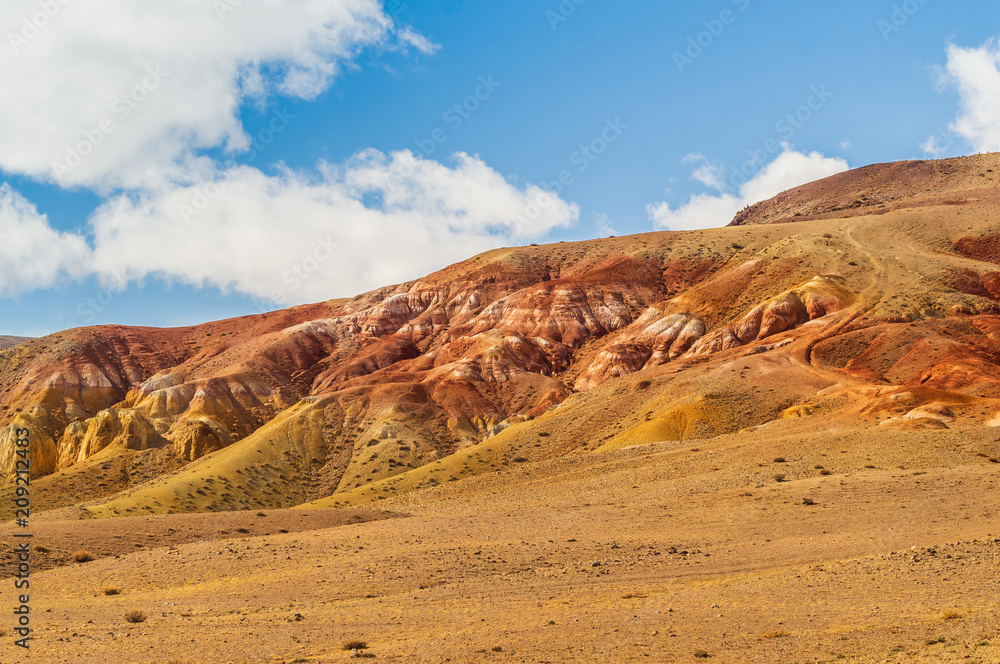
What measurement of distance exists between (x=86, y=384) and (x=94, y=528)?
68.2 metres

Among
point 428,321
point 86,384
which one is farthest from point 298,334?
point 86,384

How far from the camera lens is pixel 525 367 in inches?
3403

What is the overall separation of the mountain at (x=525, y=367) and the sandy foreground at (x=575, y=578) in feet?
44.9

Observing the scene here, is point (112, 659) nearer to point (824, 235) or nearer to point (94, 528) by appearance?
point (94, 528)

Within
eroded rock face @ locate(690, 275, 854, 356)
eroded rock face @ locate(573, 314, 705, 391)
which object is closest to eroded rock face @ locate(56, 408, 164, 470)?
eroded rock face @ locate(573, 314, 705, 391)

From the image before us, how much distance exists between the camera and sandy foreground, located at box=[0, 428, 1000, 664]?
17.6 m

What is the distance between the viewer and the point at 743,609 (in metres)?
20.1

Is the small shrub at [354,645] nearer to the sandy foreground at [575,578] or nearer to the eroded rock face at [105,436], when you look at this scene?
the sandy foreground at [575,578]

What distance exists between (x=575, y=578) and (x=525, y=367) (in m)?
61.8

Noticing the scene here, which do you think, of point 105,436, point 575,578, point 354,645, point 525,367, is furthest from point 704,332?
point 354,645

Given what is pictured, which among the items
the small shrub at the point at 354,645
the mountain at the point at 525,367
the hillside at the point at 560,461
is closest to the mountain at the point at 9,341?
the mountain at the point at 525,367

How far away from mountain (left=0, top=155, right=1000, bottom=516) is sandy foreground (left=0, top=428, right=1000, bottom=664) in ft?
44.9

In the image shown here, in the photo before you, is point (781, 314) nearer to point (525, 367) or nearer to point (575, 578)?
point (525, 367)

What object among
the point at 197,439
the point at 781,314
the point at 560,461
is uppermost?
the point at 781,314
